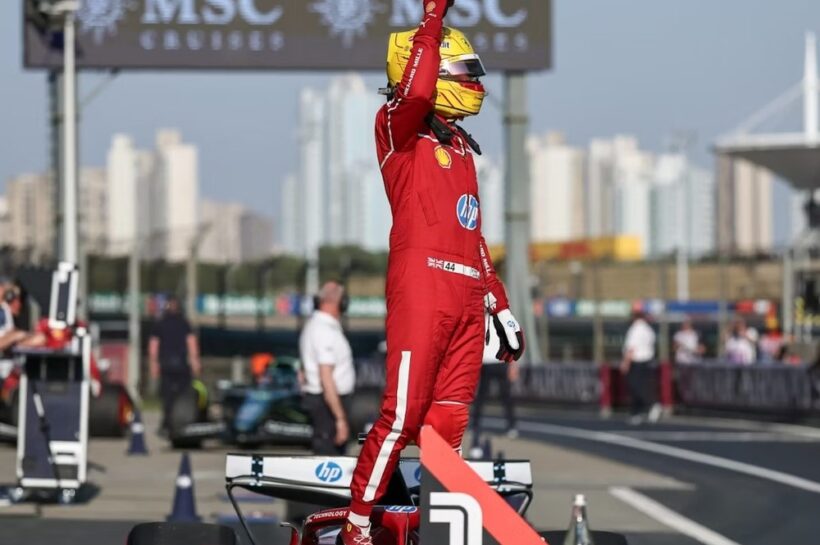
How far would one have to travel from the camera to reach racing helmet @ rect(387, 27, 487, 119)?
6.15m

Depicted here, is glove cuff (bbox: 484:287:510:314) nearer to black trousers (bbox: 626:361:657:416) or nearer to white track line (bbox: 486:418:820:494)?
white track line (bbox: 486:418:820:494)

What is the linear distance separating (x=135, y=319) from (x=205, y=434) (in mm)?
18670

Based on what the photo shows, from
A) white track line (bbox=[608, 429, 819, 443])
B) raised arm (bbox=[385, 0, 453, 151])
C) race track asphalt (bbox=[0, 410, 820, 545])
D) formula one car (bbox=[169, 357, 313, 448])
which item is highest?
raised arm (bbox=[385, 0, 453, 151])

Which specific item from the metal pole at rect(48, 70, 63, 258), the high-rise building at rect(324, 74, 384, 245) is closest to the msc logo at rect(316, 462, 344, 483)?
the metal pole at rect(48, 70, 63, 258)

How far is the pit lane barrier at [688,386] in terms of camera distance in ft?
85.3

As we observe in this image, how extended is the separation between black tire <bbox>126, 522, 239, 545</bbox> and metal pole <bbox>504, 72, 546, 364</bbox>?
26.2 metres

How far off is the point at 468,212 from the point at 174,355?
49.3 ft

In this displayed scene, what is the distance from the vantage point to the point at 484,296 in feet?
20.8

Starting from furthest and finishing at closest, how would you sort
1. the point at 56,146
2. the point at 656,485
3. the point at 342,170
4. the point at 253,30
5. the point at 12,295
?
the point at 342,170
the point at 56,146
the point at 253,30
the point at 656,485
the point at 12,295

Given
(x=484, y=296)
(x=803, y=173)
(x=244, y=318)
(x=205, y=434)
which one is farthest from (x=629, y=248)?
(x=484, y=296)

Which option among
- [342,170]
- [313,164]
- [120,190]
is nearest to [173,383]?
[313,164]

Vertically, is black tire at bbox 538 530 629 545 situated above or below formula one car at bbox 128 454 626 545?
below

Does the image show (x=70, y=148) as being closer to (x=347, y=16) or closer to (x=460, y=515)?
(x=347, y=16)

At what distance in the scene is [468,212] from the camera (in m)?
6.20
